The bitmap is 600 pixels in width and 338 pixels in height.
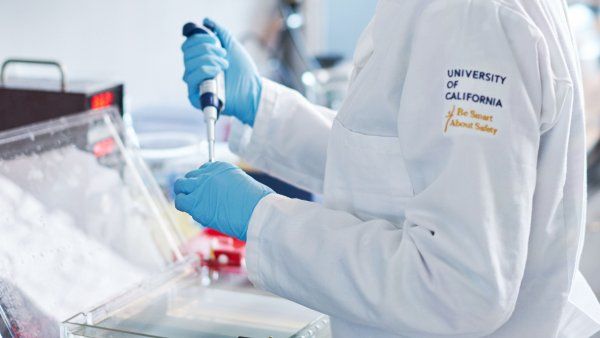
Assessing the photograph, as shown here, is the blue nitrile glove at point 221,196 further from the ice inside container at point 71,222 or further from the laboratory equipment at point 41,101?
the laboratory equipment at point 41,101

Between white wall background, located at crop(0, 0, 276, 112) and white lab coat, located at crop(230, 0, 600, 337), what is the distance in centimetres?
95

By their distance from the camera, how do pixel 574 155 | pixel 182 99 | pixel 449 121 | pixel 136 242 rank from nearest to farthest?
pixel 449 121, pixel 574 155, pixel 136 242, pixel 182 99

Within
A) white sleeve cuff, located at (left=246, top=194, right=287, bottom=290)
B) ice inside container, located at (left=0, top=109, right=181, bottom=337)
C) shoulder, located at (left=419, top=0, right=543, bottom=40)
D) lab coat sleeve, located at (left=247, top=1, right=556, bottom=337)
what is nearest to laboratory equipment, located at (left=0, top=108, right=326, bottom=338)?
ice inside container, located at (left=0, top=109, right=181, bottom=337)

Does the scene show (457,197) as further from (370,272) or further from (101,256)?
(101,256)

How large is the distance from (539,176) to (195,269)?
0.64 meters

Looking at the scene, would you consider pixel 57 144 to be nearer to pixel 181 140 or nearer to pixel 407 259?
pixel 407 259

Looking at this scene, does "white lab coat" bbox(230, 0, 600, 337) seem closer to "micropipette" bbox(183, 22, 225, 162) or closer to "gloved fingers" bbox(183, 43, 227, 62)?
"micropipette" bbox(183, 22, 225, 162)

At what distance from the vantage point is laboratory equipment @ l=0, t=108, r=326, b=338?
1.06 m

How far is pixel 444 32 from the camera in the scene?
863 mm

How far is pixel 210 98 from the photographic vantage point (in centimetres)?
121

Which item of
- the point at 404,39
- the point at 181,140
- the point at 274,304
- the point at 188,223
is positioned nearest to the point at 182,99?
the point at 181,140

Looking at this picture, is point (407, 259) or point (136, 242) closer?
point (407, 259)

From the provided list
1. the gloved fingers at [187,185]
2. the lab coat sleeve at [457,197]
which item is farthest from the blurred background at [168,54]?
the lab coat sleeve at [457,197]

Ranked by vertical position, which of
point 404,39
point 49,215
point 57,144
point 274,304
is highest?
point 404,39
